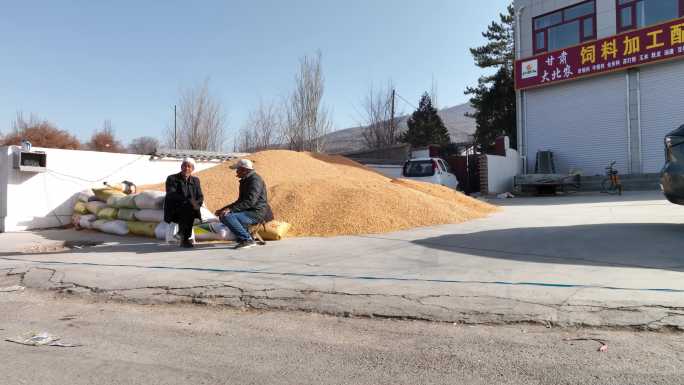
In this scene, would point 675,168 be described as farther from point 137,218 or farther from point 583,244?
point 137,218

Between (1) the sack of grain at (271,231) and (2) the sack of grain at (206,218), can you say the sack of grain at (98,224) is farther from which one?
(1) the sack of grain at (271,231)

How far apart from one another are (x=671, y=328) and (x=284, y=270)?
12.1ft

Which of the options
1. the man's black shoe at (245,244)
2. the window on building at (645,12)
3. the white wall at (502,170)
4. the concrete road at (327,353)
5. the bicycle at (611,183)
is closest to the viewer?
the concrete road at (327,353)

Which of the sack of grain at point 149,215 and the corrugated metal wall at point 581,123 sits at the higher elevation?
the corrugated metal wall at point 581,123

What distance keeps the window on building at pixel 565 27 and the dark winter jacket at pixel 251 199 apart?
19192 mm

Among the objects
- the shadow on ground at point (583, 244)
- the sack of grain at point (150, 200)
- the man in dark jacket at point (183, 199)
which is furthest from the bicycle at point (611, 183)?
the sack of grain at point (150, 200)

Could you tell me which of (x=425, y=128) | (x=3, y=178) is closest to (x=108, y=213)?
(x=3, y=178)

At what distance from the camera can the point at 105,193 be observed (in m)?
10.7

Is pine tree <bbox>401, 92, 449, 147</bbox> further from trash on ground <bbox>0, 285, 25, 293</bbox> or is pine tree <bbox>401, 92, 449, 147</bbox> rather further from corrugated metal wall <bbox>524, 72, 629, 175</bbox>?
trash on ground <bbox>0, 285, 25, 293</bbox>

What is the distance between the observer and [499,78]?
2969cm

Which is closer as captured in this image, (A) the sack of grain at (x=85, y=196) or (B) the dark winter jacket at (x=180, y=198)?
(B) the dark winter jacket at (x=180, y=198)

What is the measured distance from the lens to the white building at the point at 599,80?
58.5ft

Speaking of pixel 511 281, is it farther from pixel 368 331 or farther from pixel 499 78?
pixel 499 78

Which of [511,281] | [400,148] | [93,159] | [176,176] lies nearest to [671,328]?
[511,281]
